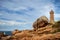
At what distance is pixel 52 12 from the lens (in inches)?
2084

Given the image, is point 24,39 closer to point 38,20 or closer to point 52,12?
point 38,20

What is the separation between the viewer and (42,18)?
48.0m

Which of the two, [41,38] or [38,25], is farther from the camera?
[38,25]

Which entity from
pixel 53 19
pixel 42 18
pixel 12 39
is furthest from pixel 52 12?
pixel 12 39

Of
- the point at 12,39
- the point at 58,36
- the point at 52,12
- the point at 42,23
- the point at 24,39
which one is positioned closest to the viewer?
the point at 58,36

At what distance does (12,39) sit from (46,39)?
56.6 ft

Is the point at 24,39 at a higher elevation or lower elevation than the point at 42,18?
lower

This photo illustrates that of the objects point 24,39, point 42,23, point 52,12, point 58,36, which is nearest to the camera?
point 58,36

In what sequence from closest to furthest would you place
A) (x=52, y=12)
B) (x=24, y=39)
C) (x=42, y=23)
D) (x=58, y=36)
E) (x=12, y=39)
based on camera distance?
(x=58, y=36)
(x=24, y=39)
(x=12, y=39)
(x=42, y=23)
(x=52, y=12)

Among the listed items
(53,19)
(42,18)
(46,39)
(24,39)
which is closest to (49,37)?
(46,39)

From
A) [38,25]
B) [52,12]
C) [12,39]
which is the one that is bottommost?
[12,39]

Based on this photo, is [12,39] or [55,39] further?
[12,39]

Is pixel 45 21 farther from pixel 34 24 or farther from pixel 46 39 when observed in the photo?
pixel 46 39

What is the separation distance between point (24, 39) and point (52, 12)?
21.0 meters
